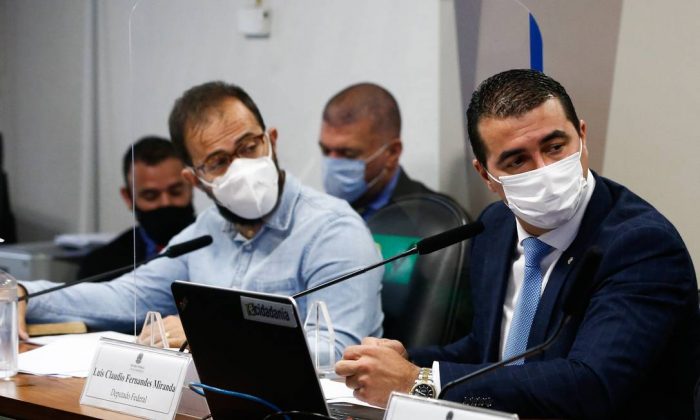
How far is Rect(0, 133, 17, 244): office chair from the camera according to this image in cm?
461

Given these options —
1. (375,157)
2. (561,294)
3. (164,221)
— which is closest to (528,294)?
(561,294)

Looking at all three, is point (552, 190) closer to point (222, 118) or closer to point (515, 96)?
point (515, 96)

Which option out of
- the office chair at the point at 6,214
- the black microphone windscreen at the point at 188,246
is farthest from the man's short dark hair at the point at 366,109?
the office chair at the point at 6,214

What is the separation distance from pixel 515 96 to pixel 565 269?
0.35m

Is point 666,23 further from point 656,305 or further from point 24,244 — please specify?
point 24,244

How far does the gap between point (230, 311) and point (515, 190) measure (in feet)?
2.08

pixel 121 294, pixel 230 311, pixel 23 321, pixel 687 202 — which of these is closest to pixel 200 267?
pixel 121 294

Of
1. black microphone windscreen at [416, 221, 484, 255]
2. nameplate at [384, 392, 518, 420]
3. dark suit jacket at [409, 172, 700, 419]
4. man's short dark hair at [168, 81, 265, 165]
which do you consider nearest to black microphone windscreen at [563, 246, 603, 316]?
dark suit jacket at [409, 172, 700, 419]

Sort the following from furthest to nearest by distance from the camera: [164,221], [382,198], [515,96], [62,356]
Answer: [164,221], [382,198], [62,356], [515,96]

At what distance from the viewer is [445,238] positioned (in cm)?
189

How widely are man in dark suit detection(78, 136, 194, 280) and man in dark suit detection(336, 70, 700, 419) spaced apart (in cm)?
109

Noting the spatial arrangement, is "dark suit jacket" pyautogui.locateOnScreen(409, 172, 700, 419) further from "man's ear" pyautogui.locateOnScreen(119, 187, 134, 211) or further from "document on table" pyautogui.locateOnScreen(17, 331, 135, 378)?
"man's ear" pyautogui.locateOnScreen(119, 187, 134, 211)

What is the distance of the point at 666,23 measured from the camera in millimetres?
2393

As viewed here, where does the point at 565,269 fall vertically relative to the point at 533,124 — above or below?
below
